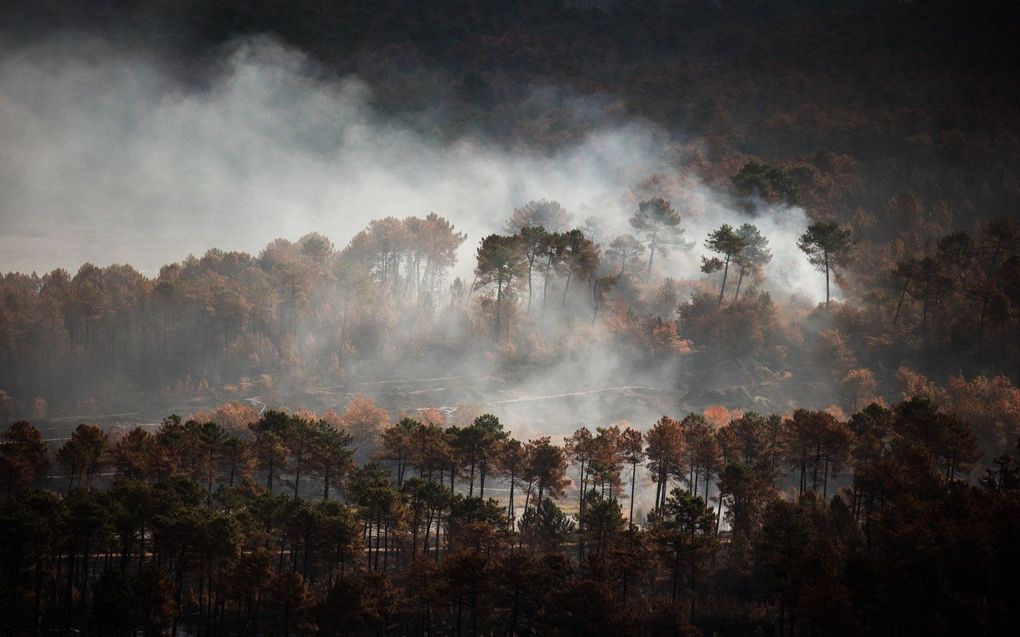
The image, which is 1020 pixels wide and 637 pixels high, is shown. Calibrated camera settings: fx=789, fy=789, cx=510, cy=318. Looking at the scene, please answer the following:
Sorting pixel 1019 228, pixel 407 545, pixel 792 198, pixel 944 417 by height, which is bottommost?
pixel 407 545

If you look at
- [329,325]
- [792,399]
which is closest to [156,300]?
[329,325]

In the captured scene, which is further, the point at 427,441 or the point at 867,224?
the point at 867,224

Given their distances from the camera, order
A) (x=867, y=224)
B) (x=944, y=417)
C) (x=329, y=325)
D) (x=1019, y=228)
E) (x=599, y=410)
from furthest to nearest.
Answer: (x=867, y=224), (x=329, y=325), (x=1019, y=228), (x=599, y=410), (x=944, y=417)

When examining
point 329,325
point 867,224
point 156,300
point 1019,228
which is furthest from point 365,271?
point 1019,228

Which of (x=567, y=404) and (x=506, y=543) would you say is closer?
(x=506, y=543)

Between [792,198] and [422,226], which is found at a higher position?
[792,198]

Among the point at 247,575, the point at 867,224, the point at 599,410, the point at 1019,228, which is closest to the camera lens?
the point at 247,575

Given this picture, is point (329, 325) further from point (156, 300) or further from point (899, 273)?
point (899, 273)
